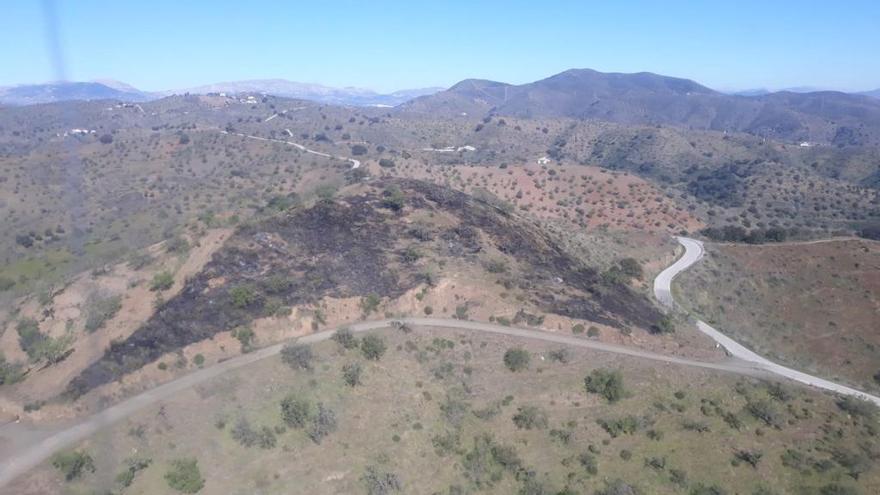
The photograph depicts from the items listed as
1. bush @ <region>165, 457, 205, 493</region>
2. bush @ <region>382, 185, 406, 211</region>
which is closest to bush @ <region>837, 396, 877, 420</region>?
bush @ <region>165, 457, 205, 493</region>

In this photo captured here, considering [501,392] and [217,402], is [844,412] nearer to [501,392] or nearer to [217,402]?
[501,392]

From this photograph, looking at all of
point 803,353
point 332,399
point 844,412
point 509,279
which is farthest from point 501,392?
point 803,353

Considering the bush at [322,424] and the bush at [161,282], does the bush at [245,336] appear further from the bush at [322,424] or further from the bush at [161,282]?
the bush at [161,282]

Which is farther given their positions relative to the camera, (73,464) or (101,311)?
(101,311)

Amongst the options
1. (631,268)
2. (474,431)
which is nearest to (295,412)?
(474,431)

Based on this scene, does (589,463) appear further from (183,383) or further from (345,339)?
(183,383)

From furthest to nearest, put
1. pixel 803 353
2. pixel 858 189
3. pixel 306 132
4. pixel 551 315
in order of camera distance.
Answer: pixel 306 132 → pixel 858 189 → pixel 803 353 → pixel 551 315

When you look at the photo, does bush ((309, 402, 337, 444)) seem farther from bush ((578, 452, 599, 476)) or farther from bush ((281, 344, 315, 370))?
bush ((578, 452, 599, 476))
